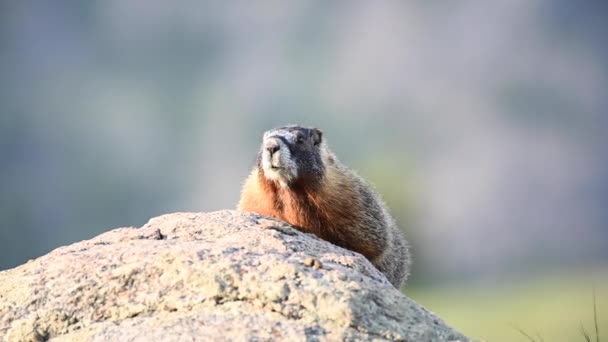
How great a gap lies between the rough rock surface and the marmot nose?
4.61 feet

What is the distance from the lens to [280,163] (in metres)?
5.53

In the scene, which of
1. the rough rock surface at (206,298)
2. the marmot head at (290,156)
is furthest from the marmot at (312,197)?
the rough rock surface at (206,298)

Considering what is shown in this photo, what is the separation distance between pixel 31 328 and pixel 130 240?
875 mm

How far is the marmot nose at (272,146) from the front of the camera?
547 cm

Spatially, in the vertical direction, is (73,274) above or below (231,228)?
below

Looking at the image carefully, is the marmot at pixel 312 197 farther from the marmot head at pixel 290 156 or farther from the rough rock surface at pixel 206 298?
the rough rock surface at pixel 206 298

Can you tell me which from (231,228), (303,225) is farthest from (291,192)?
(231,228)

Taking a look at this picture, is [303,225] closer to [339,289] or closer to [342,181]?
[342,181]

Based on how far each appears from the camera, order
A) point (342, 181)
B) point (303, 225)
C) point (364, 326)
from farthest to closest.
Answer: point (342, 181) < point (303, 225) < point (364, 326)

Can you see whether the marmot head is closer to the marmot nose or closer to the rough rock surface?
the marmot nose

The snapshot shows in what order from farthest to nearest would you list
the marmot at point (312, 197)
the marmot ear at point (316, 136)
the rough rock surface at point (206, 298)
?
the marmot ear at point (316, 136)
the marmot at point (312, 197)
the rough rock surface at point (206, 298)

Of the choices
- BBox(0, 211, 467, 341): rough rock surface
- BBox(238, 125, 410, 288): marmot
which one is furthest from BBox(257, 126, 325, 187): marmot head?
BBox(0, 211, 467, 341): rough rock surface

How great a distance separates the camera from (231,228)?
4.42 m

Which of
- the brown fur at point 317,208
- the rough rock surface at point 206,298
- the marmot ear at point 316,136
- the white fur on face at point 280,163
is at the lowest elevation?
the rough rock surface at point 206,298
